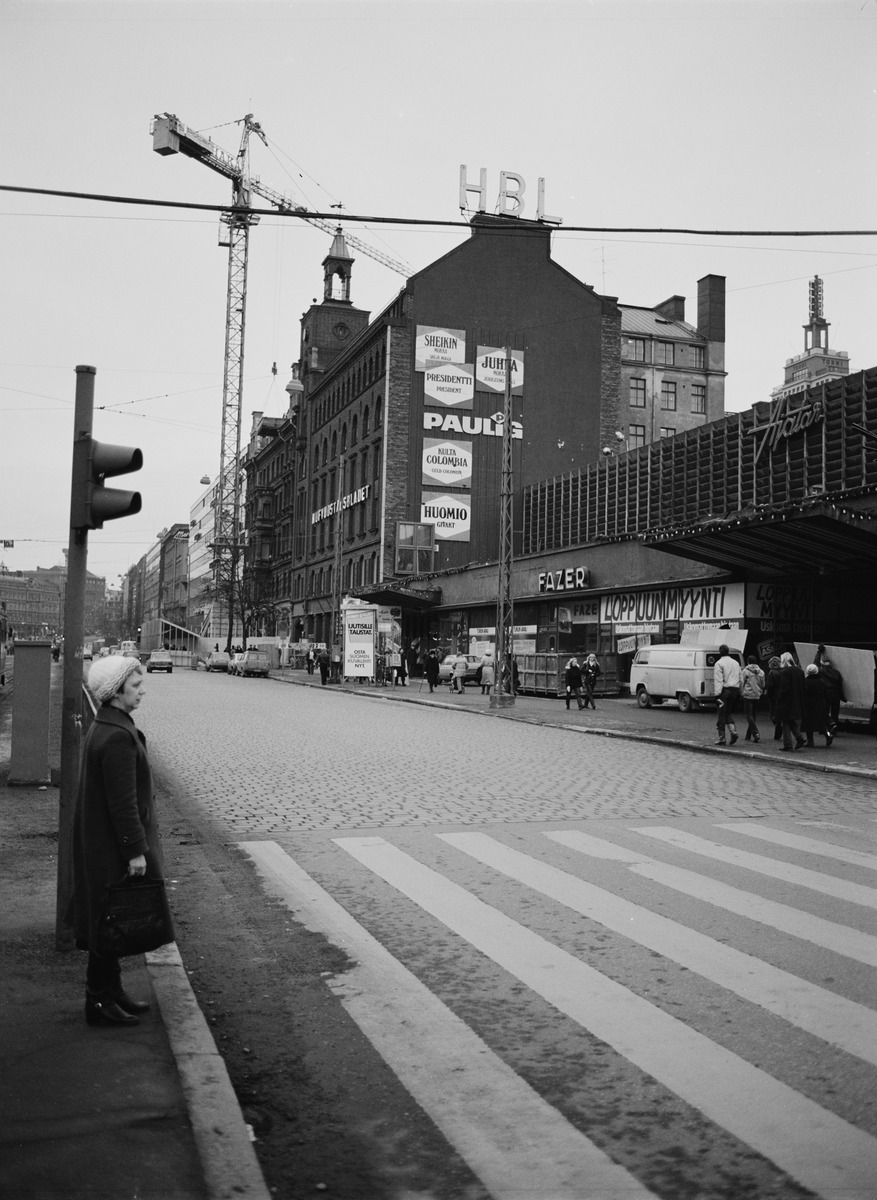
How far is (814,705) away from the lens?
2038cm

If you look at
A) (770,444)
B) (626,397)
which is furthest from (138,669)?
(626,397)

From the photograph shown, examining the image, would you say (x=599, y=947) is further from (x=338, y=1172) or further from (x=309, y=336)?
(x=309, y=336)

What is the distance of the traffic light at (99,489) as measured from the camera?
5902 millimetres

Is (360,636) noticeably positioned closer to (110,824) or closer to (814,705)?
(814,705)

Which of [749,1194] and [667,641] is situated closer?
[749,1194]

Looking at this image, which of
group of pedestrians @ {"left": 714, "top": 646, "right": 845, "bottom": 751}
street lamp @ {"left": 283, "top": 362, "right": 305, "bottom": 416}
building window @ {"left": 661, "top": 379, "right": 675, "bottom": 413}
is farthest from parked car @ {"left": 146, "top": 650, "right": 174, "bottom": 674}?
group of pedestrians @ {"left": 714, "top": 646, "right": 845, "bottom": 751}

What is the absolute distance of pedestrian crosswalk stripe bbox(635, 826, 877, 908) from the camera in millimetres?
7711

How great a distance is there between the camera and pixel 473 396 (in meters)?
60.0

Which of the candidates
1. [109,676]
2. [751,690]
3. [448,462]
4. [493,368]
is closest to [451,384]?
[493,368]

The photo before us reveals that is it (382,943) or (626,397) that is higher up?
(626,397)

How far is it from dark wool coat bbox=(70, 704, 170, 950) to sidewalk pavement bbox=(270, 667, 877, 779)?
1352 cm

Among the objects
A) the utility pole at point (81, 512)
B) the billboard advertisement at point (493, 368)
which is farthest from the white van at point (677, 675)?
the billboard advertisement at point (493, 368)

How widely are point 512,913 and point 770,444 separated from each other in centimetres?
2737

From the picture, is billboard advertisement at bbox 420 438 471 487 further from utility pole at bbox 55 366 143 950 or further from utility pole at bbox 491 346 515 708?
utility pole at bbox 55 366 143 950
